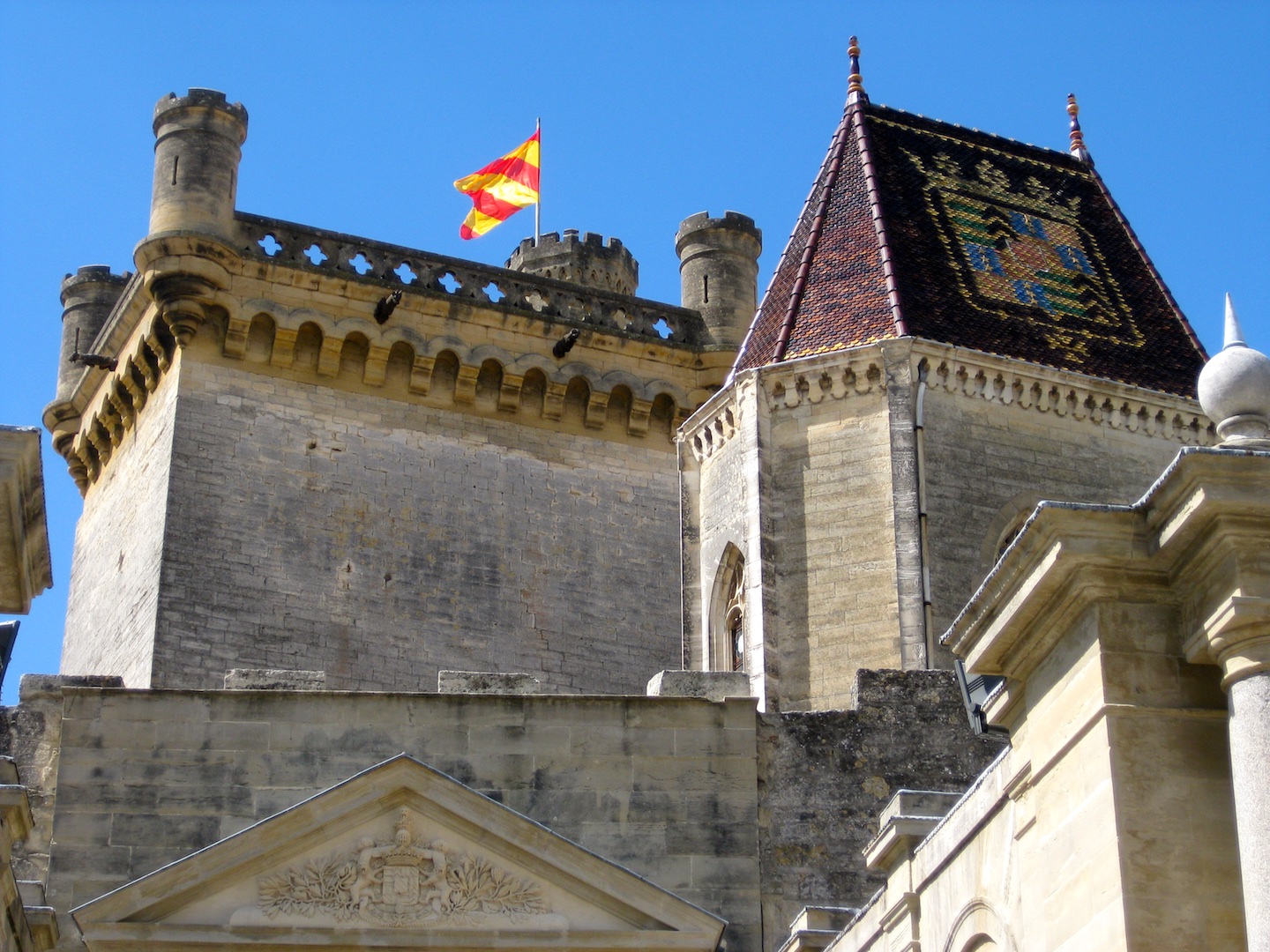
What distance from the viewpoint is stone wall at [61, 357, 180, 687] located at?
24.3 m

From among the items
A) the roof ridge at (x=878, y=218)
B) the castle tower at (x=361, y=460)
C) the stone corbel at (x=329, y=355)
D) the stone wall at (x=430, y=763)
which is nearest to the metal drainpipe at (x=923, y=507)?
the roof ridge at (x=878, y=218)

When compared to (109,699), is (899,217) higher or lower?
higher

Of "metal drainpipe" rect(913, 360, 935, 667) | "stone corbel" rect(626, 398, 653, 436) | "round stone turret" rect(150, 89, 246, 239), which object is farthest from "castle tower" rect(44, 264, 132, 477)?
"metal drainpipe" rect(913, 360, 935, 667)

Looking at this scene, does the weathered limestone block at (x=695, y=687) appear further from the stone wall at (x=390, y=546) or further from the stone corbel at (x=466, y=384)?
the stone corbel at (x=466, y=384)

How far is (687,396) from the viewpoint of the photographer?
27469 millimetres

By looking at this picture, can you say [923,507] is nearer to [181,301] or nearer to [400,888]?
[400,888]

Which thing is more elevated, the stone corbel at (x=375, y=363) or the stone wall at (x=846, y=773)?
the stone corbel at (x=375, y=363)

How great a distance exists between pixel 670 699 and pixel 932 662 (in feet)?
11.1

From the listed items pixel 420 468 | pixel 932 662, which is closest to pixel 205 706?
pixel 932 662

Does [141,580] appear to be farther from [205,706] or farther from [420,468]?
[205,706]

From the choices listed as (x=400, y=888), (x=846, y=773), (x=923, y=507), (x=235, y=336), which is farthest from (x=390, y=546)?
(x=400, y=888)

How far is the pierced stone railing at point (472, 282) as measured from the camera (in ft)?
85.8

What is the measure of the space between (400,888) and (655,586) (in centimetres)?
1148

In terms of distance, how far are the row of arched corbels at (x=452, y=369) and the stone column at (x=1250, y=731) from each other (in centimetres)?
1799
